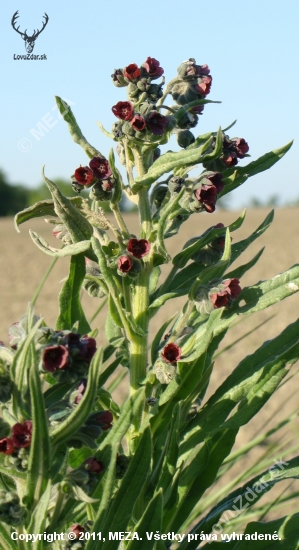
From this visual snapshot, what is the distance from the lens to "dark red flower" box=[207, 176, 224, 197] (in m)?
1.57

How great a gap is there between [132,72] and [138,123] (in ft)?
0.57

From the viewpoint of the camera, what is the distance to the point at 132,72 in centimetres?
158

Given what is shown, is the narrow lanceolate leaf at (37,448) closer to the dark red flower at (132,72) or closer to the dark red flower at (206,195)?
the dark red flower at (206,195)

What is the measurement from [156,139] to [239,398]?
26.2 inches

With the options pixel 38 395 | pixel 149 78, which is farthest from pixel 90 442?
pixel 149 78

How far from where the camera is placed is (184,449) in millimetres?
1602

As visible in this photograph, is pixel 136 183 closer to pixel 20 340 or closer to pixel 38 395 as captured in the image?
pixel 20 340

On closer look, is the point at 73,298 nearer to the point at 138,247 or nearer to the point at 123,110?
the point at 138,247

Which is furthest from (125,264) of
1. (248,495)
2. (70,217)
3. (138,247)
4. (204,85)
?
(248,495)

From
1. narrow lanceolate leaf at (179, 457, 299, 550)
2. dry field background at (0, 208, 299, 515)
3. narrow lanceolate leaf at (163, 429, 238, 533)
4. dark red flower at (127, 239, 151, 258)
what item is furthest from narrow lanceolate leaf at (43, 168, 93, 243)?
dry field background at (0, 208, 299, 515)

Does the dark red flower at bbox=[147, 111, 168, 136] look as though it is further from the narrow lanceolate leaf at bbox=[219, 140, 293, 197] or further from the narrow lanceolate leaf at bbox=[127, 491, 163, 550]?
the narrow lanceolate leaf at bbox=[127, 491, 163, 550]

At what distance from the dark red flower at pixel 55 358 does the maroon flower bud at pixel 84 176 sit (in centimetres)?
46

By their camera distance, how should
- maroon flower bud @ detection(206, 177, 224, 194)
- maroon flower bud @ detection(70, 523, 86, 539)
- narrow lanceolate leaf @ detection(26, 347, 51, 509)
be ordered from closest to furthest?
narrow lanceolate leaf @ detection(26, 347, 51, 509), maroon flower bud @ detection(70, 523, 86, 539), maroon flower bud @ detection(206, 177, 224, 194)

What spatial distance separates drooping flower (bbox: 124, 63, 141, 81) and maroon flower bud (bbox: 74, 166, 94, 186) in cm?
25
